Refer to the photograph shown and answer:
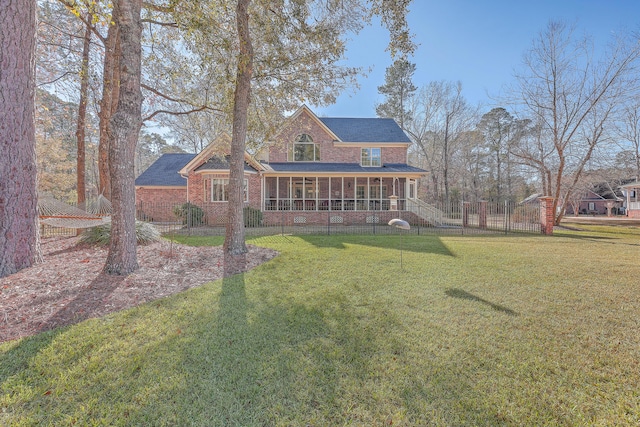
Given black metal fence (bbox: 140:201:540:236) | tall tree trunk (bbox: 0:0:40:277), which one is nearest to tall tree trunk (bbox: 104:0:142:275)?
tall tree trunk (bbox: 0:0:40:277)

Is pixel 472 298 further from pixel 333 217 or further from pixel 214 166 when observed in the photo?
pixel 214 166

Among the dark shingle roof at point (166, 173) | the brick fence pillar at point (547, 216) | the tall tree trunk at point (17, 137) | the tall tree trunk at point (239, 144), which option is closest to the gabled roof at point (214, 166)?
the dark shingle roof at point (166, 173)

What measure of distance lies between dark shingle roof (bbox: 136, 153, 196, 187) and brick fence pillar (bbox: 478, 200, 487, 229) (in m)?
19.9

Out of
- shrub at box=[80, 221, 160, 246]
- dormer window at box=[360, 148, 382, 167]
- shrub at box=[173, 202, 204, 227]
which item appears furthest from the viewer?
dormer window at box=[360, 148, 382, 167]

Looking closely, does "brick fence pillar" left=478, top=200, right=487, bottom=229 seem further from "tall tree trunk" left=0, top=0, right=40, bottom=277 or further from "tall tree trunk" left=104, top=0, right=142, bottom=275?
"tall tree trunk" left=0, top=0, right=40, bottom=277

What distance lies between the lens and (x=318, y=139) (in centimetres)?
1980

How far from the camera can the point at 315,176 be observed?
18.4m

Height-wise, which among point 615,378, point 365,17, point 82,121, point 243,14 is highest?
point 365,17

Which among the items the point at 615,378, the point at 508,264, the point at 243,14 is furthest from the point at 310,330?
the point at 243,14

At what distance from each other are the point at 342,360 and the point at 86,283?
4.45 m

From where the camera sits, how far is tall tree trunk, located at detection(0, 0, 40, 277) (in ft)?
14.4

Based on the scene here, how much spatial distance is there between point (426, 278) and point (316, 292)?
7.65ft

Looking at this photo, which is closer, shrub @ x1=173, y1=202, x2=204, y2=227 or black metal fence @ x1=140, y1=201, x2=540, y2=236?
black metal fence @ x1=140, y1=201, x2=540, y2=236

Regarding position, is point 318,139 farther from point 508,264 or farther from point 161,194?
point 508,264
